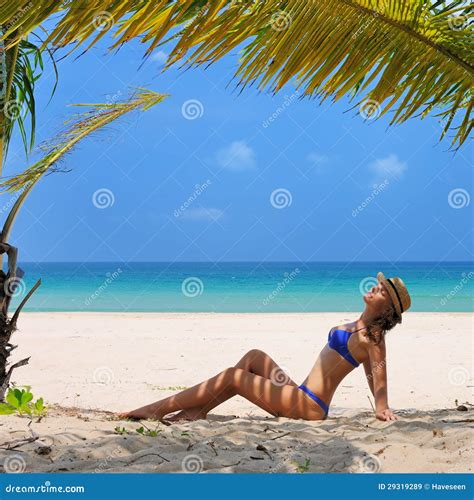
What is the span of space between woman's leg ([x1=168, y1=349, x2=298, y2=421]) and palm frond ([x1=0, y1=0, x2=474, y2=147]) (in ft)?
5.93

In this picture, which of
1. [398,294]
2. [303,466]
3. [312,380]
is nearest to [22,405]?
[312,380]

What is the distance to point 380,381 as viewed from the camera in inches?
162

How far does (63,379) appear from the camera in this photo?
7199 mm

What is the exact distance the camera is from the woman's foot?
4.40 metres

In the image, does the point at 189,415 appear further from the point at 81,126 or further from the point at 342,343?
the point at 81,126

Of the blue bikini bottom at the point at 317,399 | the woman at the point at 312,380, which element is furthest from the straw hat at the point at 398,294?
the blue bikini bottom at the point at 317,399

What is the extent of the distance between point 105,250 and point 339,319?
3223 inches

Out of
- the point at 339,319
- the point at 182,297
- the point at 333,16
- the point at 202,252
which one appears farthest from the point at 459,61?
the point at 202,252

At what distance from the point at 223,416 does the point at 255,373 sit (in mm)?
536

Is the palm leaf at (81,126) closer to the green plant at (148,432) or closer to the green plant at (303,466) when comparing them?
the green plant at (148,432)

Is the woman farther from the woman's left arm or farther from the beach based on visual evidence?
the beach

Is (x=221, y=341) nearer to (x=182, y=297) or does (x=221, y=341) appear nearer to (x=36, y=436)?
(x=36, y=436)

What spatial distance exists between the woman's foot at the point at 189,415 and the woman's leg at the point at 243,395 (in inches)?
1.6

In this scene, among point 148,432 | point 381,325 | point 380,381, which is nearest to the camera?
point 148,432
